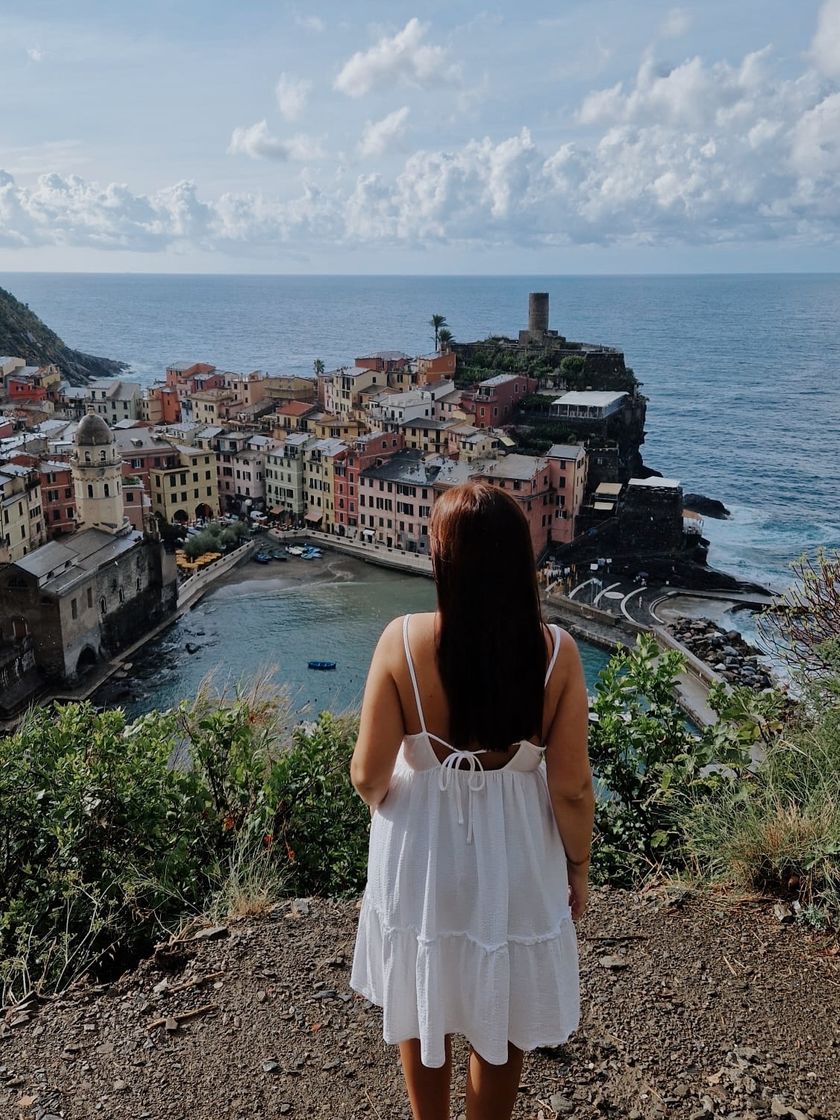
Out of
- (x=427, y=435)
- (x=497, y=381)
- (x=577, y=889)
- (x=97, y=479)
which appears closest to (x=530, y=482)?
(x=427, y=435)

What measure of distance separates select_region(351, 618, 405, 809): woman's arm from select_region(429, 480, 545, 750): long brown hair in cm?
11

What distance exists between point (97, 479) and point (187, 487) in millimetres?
9796

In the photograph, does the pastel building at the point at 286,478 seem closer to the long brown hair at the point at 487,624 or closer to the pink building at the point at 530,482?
the pink building at the point at 530,482

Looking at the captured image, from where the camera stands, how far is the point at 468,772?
2.11 metres

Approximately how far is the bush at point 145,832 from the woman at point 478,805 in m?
1.96

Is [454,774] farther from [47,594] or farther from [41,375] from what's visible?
[41,375]

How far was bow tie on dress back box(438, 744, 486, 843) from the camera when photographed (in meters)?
2.11

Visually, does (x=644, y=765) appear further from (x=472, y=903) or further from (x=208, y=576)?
(x=208, y=576)

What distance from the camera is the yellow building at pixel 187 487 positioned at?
3616 centimetres

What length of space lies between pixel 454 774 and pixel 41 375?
5549 cm

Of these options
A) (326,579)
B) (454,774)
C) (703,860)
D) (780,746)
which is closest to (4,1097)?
(454,774)

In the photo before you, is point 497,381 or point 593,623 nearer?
point 593,623

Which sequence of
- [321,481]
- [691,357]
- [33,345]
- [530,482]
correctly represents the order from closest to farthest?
[530,482], [321,481], [33,345], [691,357]

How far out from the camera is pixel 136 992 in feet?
11.3
